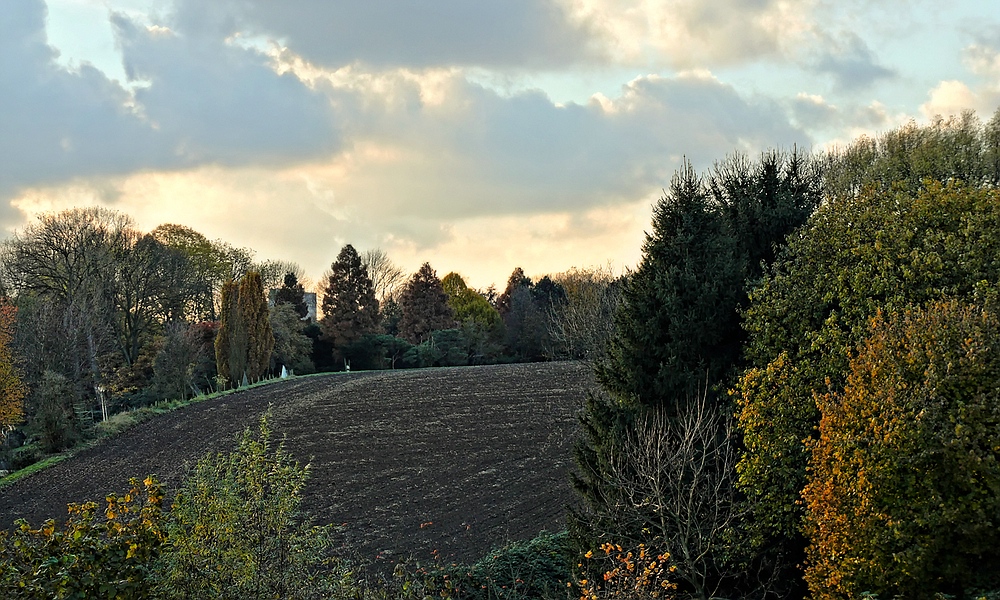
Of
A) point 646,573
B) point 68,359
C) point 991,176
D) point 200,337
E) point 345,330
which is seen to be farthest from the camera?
point 345,330

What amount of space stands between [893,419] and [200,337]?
112 ft

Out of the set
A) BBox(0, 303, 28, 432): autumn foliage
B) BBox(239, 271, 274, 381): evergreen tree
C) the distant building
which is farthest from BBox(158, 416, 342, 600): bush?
the distant building

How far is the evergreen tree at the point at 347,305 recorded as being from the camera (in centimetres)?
4662

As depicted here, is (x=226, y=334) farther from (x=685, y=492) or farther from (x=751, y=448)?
(x=751, y=448)

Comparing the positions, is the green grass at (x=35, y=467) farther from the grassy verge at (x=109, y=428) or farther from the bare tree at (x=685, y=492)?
the bare tree at (x=685, y=492)

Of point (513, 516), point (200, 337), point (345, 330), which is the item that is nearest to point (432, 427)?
point (513, 516)

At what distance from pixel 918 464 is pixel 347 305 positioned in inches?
1650

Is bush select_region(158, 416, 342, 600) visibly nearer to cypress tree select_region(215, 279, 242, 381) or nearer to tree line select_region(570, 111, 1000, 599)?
tree line select_region(570, 111, 1000, 599)

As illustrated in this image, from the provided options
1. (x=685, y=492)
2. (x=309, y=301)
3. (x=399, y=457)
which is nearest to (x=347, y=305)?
(x=309, y=301)

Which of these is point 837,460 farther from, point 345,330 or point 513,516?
point 345,330

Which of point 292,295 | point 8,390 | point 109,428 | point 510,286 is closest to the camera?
point 8,390

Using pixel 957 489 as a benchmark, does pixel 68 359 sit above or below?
above

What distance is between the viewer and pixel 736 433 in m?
10.7

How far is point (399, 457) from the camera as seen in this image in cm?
1897
